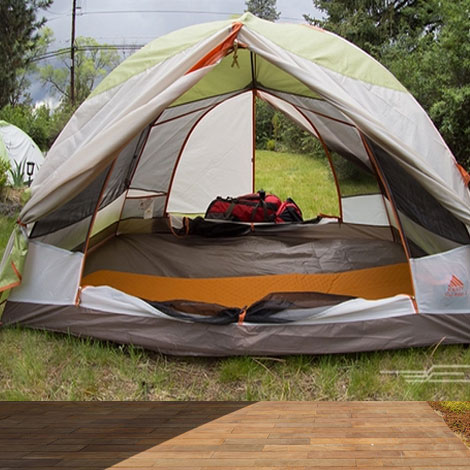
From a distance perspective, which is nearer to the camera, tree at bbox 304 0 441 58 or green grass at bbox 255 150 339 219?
green grass at bbox 255 150 339 219

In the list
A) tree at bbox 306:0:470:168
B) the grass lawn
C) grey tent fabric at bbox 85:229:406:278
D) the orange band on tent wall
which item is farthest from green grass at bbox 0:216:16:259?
tree at bbox 306:0:470:168

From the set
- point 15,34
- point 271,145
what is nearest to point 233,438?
point 15,34

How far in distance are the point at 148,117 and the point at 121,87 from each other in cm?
44

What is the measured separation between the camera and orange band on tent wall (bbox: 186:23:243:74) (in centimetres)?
240

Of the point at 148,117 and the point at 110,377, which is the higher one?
the point at 148,117

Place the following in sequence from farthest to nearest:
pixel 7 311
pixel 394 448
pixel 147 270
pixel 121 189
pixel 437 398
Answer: pixel 121 189 < pixel 147 270 < pixel 7 311 < pixel 437 398 < pixel 394 448

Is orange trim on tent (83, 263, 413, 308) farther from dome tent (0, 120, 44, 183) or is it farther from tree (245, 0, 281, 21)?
tree (245, 0, 281, 21)

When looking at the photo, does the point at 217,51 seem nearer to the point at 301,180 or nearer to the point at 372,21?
the point at 301,180

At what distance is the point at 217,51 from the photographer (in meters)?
2.43

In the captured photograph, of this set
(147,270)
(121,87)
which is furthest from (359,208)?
(121,87)

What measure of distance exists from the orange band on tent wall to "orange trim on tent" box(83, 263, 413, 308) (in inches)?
44.3

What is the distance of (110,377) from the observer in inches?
83.7

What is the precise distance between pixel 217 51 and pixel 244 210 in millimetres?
1915

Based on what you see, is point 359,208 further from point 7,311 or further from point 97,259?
point 7,311
